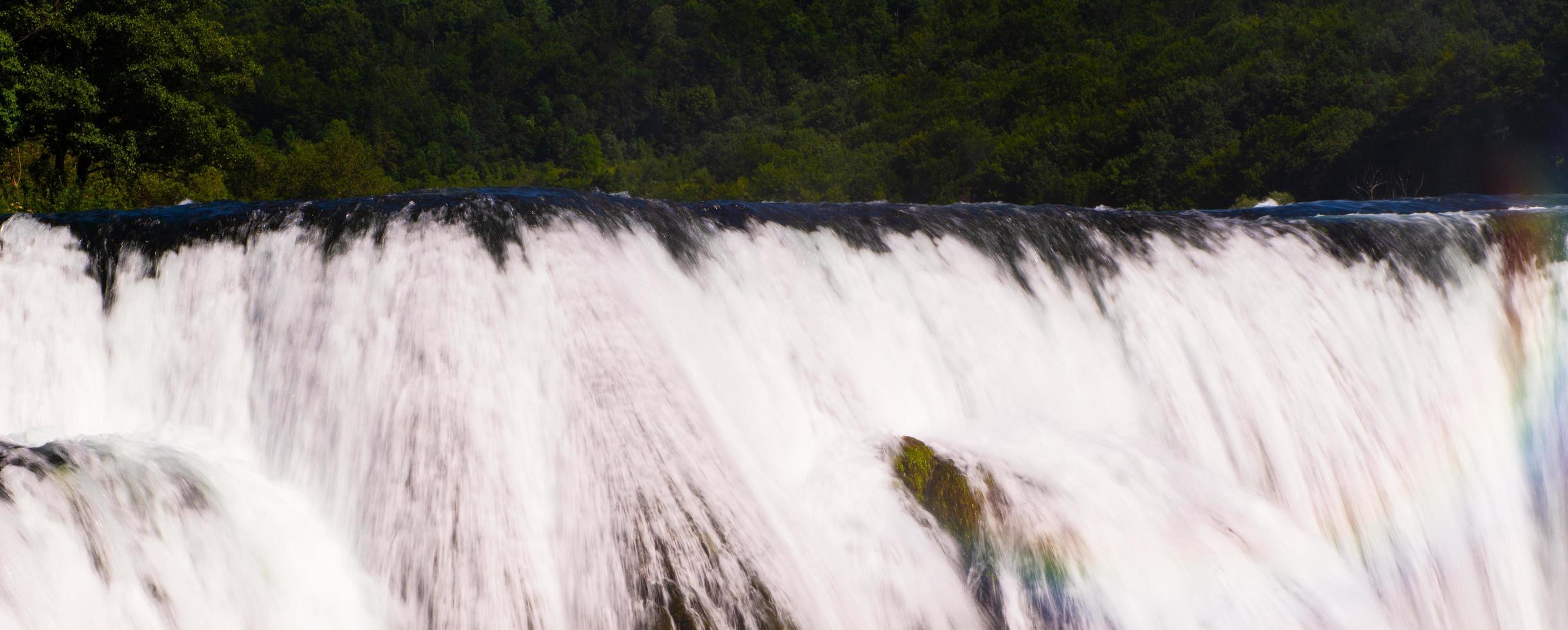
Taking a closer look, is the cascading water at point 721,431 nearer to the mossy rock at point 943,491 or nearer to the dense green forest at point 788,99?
the mossy rock at point 943,491

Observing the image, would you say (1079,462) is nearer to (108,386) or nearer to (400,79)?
(108,386)

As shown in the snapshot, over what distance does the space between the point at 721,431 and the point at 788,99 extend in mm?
83056

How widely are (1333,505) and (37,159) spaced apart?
821 inches

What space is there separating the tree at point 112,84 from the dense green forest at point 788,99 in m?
0.05

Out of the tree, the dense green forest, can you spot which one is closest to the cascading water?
the dense green forest

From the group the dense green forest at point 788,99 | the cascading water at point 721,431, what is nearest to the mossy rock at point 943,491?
the cascading water at point 721,431

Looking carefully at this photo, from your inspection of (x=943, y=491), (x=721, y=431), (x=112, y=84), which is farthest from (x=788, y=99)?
(x=721, y=431)

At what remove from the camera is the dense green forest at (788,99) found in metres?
21.7

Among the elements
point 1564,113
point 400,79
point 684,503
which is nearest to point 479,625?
point 684,503

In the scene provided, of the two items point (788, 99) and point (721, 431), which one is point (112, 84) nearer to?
point (721, 431)

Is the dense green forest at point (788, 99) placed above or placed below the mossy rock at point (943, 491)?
above

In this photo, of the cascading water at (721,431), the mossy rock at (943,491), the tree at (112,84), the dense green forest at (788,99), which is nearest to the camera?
the cascading water at (721,431)

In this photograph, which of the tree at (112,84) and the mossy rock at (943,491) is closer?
the mossy rock at (943,491)

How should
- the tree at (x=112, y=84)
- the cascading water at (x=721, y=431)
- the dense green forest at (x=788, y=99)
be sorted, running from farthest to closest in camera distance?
the dense green forest at (x=788, y=99)
the tree at (x=112, y=84)
the cascading water at (x=721, y=431)
